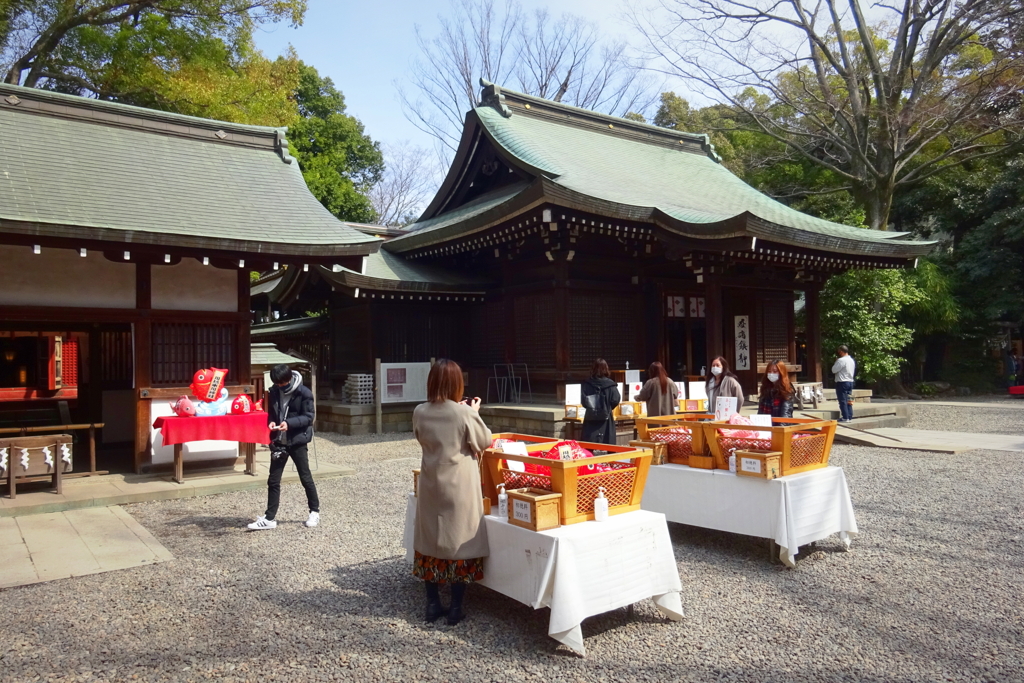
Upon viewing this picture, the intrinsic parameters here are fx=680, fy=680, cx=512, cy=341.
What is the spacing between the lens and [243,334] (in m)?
8.73

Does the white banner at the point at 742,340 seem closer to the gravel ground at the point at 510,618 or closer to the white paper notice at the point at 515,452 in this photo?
the gravel ground at the point at 510,618

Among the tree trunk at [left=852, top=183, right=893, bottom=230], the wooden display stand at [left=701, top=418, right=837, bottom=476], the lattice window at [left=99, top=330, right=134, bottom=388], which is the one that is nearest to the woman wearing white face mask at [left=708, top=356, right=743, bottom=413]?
the wooden display stand at [left=701, top=418, right=837, bottom=476]

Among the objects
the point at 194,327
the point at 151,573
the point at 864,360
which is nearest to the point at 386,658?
the point at 151,573

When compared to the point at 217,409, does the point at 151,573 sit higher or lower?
lower

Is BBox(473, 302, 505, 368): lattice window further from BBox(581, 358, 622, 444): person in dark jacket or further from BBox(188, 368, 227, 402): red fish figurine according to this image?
BBox(581, 358, 622, 444): person in dark jacket

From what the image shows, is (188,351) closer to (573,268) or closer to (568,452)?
(568,452)

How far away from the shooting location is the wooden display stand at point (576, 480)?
3.64m

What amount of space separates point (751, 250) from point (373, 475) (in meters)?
7.00

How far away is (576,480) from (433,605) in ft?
3.52

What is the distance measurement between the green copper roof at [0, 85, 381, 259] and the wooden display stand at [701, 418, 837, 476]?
5.43m

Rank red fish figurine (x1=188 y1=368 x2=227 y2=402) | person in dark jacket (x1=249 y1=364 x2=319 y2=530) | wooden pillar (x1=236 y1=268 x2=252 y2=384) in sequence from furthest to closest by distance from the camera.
→ wooden pillar (x1=236 y1=268 x2=252 y2=384)
red fish figurine (x1=188 y1=368 x2=227 y2=402)
person in dark jacket (x1=249 y1=364 x2=319 y2=530)

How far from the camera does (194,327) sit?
8500mm

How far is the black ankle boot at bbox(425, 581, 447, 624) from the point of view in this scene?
12.4ft

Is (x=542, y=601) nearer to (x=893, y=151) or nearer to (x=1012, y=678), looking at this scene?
(x=1012, y=678)
